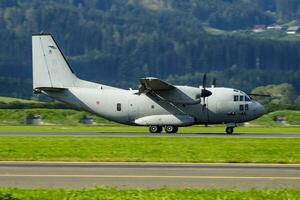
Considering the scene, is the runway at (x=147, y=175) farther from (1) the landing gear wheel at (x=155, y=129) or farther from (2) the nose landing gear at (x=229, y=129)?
(1) the landing gear wheel at (x=155, y=129)

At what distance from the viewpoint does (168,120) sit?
232ft

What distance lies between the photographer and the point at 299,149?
44625 mm

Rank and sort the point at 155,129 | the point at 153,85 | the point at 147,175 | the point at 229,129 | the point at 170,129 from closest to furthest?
the point at 147,175, the point at 229,129, the point at 153,85, the point at 170,129, the point at 155,129

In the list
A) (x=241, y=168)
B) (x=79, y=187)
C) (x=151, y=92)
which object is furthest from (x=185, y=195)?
(x=151, y=92)

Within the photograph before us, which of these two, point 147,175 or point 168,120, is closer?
point 147,175

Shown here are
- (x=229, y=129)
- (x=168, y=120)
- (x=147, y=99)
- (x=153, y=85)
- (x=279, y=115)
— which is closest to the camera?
(x=229, y=129)

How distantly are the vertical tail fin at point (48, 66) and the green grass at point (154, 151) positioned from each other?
22.0m

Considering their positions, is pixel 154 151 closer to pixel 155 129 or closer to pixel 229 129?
pixel 229 129

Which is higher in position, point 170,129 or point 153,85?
point 153,85

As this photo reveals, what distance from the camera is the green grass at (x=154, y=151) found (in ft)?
124

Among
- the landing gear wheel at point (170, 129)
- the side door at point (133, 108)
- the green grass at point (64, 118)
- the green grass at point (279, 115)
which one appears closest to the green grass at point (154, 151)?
the landing gear wheel at point (170, 129)

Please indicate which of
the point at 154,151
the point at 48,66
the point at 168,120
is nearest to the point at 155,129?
the point at 168,120

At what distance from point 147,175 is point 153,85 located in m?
41.2

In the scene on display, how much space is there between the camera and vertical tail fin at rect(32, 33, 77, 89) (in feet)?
243
